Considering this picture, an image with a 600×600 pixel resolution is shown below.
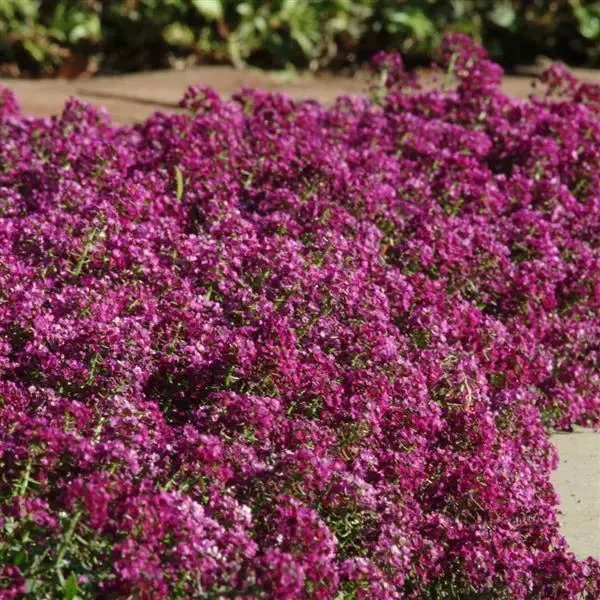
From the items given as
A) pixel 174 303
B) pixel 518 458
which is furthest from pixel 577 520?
pixel 174 303

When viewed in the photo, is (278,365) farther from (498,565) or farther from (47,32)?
(47,32)

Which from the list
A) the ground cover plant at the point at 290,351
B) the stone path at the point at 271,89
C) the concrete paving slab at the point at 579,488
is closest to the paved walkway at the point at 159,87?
the stone path at the point at 271,89

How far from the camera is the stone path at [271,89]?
5.14 m

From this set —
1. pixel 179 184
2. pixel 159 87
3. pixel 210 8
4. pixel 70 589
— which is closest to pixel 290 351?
pixel 70 589

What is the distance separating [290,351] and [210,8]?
7056mm

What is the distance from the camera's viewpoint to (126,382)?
442 centimetres

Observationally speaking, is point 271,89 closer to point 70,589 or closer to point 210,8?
point 210,8

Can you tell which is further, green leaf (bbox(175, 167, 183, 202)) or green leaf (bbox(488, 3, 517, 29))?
green leaf (bbox(488, 3, 517, 29))

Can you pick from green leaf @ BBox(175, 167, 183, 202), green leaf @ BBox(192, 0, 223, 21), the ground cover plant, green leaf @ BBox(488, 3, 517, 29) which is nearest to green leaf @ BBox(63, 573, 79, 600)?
the ground cover plant

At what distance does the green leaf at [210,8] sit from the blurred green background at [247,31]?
Answer: 1 cm

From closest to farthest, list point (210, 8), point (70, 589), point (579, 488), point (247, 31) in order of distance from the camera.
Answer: point (70, 589) → point (579, 488) → point (210, 8) → point (247, 31)

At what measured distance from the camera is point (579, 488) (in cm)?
535

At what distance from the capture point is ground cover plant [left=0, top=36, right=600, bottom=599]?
3842 mm

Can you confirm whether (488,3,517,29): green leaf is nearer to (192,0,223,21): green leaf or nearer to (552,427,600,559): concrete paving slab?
(192,0,223,21): green leaf
